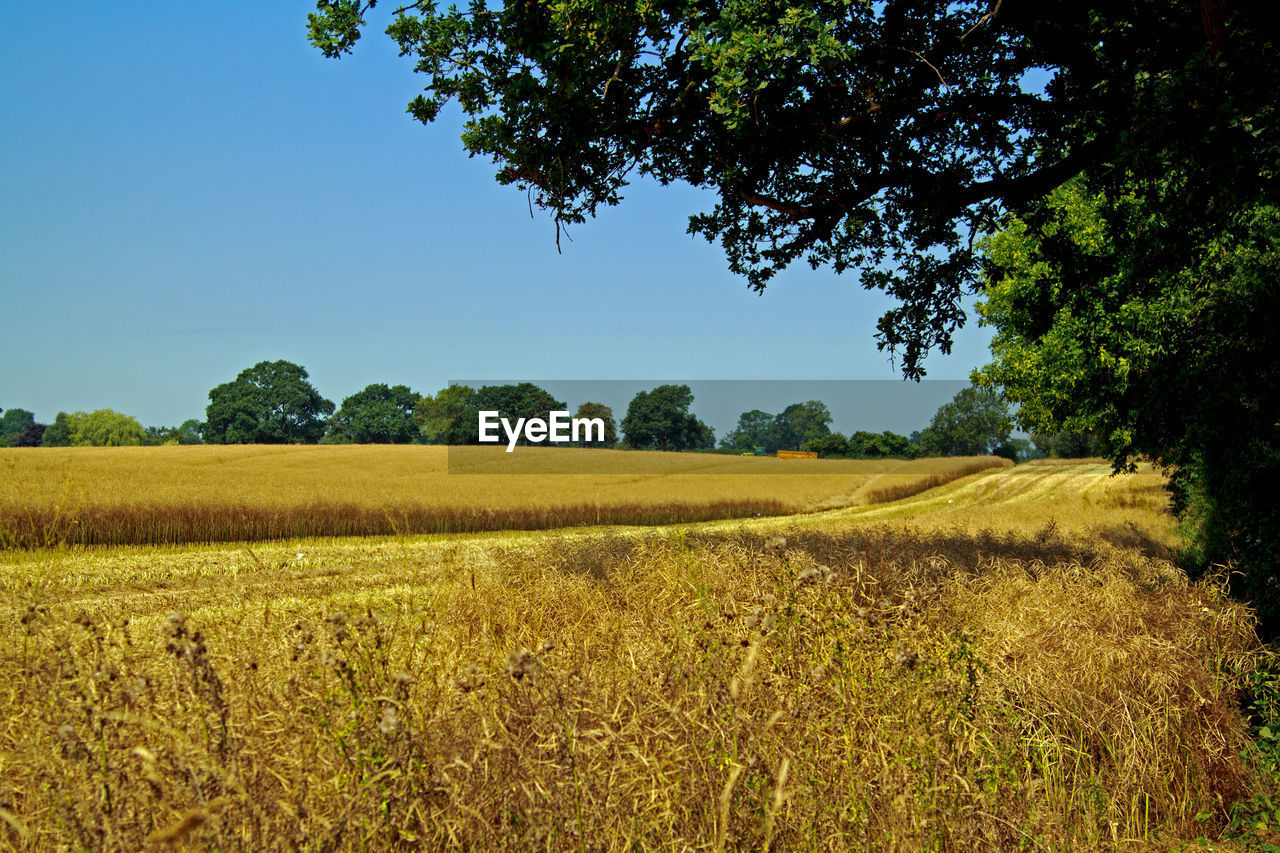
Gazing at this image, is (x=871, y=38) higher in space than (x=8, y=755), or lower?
higher

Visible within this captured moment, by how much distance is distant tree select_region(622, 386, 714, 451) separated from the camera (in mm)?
92500

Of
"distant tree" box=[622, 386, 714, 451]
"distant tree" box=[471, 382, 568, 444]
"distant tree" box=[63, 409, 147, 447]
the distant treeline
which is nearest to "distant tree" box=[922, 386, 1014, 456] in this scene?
the distant treeline

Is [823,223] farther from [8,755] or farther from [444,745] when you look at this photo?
[8,755]

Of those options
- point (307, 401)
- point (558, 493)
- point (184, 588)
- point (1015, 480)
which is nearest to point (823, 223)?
point (184, 588)

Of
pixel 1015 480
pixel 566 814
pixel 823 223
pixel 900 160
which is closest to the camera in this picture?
pixel 566 814

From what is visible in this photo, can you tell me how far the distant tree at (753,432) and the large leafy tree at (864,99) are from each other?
12314 centimetres

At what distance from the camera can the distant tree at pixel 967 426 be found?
9569cm

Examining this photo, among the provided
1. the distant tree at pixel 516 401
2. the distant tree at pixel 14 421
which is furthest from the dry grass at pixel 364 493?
the distant tree at pixel 14 421

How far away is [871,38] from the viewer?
9305 millimetres

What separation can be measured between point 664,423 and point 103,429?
A: 8071cm

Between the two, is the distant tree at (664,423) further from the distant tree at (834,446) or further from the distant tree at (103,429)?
the distant tree at (103,429)

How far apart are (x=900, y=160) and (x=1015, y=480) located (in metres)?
40.5

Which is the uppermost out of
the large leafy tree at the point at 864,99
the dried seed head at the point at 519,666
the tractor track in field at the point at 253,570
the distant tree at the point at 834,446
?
the large leafy tree at the point at 864,99

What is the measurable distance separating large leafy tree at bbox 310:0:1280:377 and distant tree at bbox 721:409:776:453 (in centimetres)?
12314
